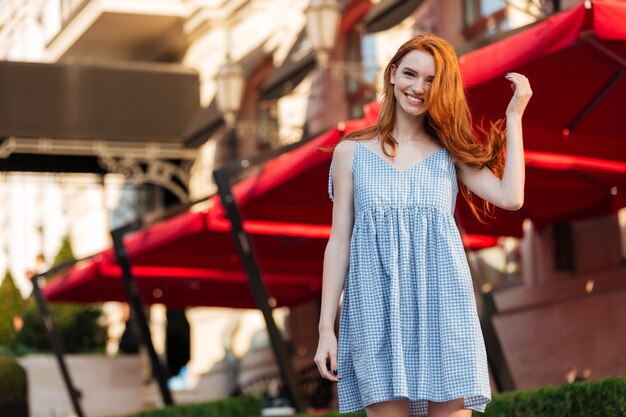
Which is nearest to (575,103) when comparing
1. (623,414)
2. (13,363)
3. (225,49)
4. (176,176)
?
(623,414)

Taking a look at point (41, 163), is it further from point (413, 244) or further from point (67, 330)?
point (413, 244)

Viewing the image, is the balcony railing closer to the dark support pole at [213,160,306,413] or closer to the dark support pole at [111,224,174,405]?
the dark support pole at [111,224,174,405]

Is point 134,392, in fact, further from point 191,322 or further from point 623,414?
point 623,414

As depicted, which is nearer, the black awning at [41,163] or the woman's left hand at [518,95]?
the woman's left hand at [518,95]

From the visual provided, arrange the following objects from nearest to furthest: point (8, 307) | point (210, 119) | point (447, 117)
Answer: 1. point (447, 117)
2. point (210, 119)
3. point (8, 307)

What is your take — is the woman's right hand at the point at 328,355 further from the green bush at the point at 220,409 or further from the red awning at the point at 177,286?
the red awning at the point at 177,286

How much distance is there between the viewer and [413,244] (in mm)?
3990

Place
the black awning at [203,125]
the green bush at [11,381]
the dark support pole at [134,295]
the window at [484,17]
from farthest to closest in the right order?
the black awning at [203,125] → the green bush at [11,381] → the window at [484,17] → the dark support pole at [134,295]

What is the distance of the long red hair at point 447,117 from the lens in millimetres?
4047

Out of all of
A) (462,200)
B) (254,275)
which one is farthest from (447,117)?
(254,275)

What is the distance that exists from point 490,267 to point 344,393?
11.2 metres

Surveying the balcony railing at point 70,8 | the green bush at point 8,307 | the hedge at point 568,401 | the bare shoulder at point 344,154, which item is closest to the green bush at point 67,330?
the green bush at point 8,307

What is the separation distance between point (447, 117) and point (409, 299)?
0.57 metres

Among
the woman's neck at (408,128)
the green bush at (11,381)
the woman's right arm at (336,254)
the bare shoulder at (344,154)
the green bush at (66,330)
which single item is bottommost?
the green bush at (11,381)
